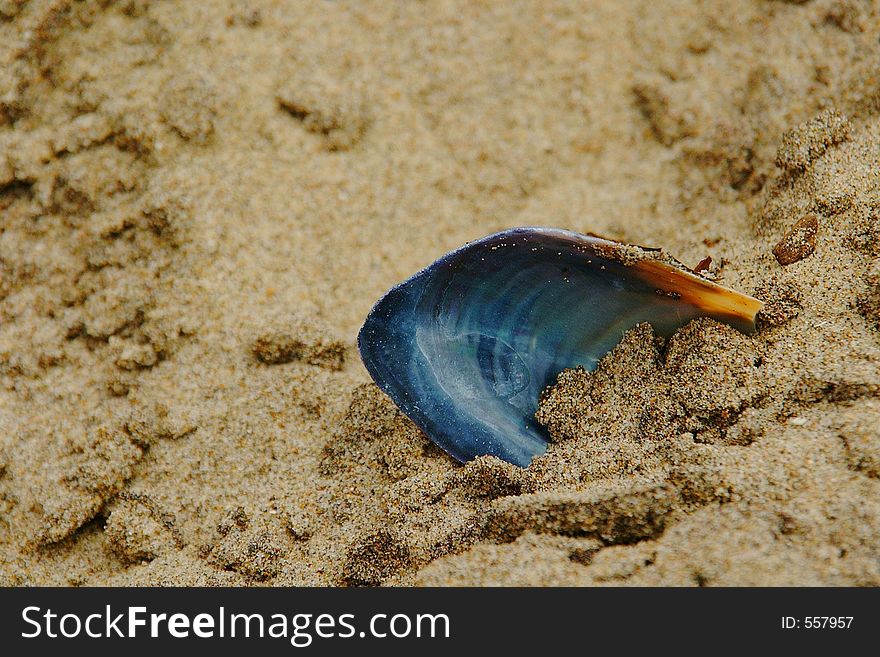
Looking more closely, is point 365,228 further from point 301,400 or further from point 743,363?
point 743,363

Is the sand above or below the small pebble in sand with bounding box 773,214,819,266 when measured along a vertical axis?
below

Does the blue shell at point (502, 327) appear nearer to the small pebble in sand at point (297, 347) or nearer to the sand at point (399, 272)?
the sand at point (399, 272)

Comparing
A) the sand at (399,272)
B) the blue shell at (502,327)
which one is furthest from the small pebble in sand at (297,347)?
the blue shell at (502,327)

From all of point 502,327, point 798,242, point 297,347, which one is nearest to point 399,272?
point 297,347

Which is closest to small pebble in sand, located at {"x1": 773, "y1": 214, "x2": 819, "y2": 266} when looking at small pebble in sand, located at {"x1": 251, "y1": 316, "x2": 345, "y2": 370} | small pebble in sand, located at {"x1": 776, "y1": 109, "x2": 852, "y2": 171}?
small pebble in sand, located at {"x1": 776, "y1": 109, "x2": 852, "y2": 171}

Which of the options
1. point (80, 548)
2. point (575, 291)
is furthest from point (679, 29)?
point (80, 548)

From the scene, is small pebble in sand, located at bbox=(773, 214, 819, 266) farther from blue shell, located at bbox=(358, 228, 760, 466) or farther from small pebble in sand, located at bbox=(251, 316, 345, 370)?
small pebble in sand, located at bbox=(251, 316, 345, 370)
